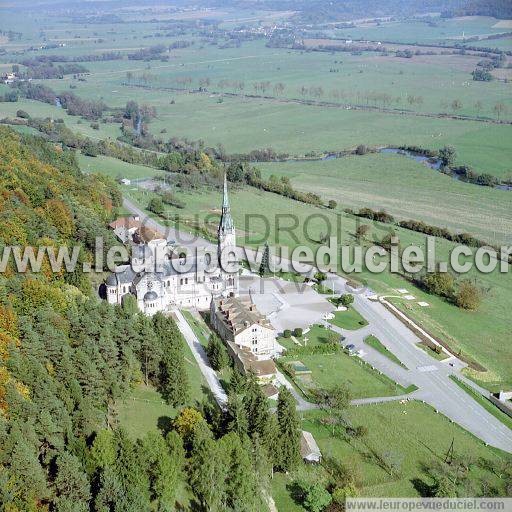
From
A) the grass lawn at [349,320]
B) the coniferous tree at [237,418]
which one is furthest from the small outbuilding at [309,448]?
the grass lawn at [349,320]

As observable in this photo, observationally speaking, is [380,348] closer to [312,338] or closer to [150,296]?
[312,338]

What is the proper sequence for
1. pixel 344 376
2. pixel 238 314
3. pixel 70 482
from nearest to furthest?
pixel 70 482 → pixel 344 376 → pixel 238 314

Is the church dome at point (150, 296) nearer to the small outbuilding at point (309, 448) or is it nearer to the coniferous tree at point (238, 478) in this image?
the small outbuilding at point (309, 448)

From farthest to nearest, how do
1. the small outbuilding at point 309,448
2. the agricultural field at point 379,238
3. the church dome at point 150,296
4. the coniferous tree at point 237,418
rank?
the agricultural field at point 379,238
the church dome at point 150,296
the small outbuilding at point 309,448
the coniferous tree at point 237,418

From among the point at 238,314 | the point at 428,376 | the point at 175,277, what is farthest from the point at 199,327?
the point at 428,376

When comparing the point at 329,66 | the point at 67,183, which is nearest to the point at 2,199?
the point at 67,183

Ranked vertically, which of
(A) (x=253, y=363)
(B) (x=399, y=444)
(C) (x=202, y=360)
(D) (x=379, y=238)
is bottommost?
(B) (x=399, y=444)

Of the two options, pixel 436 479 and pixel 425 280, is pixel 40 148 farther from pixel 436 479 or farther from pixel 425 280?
pixel 436 479
